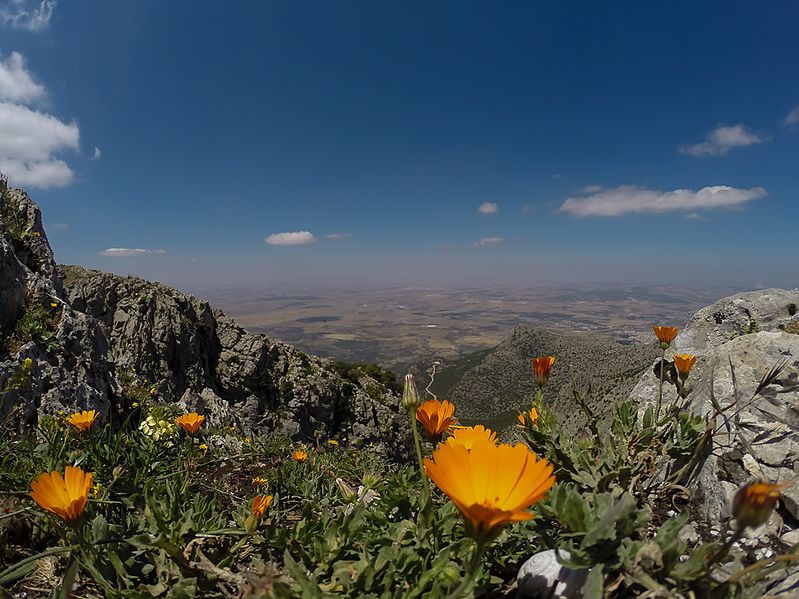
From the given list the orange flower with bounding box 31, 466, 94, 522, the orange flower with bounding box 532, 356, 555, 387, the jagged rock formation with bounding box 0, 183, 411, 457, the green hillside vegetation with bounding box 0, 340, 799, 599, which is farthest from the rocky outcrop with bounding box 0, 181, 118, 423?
the orange flower with bounding box 532, 356, 555, 387

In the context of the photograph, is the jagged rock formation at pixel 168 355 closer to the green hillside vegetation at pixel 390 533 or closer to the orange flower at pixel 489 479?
the green hillside vegetation at pixel 390 533

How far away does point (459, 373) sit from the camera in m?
74.6

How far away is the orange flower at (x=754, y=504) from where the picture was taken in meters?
1.14

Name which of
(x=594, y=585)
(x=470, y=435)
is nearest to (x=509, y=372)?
(x=470, y=435)

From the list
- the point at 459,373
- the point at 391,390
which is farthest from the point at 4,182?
the point at 459,373

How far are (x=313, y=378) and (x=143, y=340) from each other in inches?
387

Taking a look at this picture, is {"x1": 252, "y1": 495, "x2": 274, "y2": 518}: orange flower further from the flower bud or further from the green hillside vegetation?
the flower bud

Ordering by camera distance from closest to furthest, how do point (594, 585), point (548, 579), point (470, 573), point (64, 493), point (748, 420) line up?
point (470, 573), point (594, 585), point (548, 579), point (64, 493), point (748, 420)

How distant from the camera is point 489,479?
1.51 metres

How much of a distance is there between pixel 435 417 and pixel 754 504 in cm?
136

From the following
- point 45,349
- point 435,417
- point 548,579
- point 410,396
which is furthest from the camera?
point 45,349

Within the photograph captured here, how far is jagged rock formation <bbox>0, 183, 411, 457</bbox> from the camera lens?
7.69 meters

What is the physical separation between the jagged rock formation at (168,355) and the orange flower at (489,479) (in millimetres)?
7684

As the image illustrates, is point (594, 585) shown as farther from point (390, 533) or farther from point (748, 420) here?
point (748, 420)
